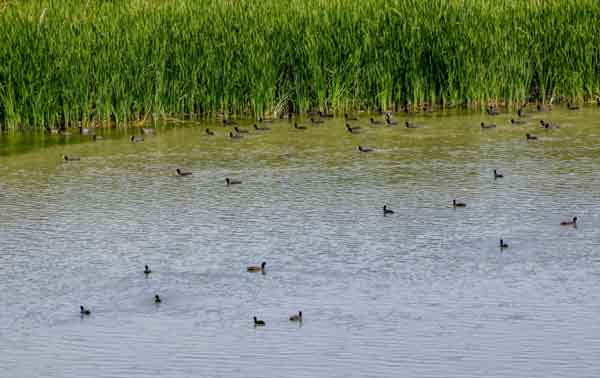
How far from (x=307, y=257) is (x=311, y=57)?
10.0 meters

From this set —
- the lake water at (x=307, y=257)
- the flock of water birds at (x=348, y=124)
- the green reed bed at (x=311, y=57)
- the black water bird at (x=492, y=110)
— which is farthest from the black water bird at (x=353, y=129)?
the black water bird at (x=492, y=110)

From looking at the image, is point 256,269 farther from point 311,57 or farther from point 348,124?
point 311,57

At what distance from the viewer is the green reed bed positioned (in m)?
22.2

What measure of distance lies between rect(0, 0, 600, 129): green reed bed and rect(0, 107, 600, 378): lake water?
1.85 metres

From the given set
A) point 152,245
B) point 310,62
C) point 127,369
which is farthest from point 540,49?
point 127,369

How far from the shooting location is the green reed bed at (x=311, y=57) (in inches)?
874

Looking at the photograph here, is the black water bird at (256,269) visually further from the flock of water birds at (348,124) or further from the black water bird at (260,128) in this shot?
the black water bird at (260,128)

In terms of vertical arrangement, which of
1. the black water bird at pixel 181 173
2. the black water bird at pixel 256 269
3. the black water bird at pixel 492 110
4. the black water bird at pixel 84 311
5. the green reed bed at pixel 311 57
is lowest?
the black water bird at pixel 84 311

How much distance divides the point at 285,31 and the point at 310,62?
Result: 2.49ft

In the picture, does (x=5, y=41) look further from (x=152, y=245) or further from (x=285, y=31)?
(x=152, y=245)

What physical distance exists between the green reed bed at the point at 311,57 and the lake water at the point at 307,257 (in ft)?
6.06

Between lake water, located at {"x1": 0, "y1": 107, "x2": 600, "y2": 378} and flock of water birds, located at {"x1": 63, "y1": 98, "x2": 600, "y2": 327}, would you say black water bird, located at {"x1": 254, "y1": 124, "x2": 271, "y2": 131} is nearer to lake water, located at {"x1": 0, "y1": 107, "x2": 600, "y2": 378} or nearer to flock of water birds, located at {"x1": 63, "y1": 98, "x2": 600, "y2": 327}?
flock of water birds, located at {"x1": 63, "y1": 98, "x2": 600, "y2": 327}

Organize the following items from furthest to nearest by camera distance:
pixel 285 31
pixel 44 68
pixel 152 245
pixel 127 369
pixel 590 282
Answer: pixel 285 31
pixel 44 68
pixel 152 245
pixel 590 282
pixel 127 369

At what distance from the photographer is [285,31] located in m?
23.2
